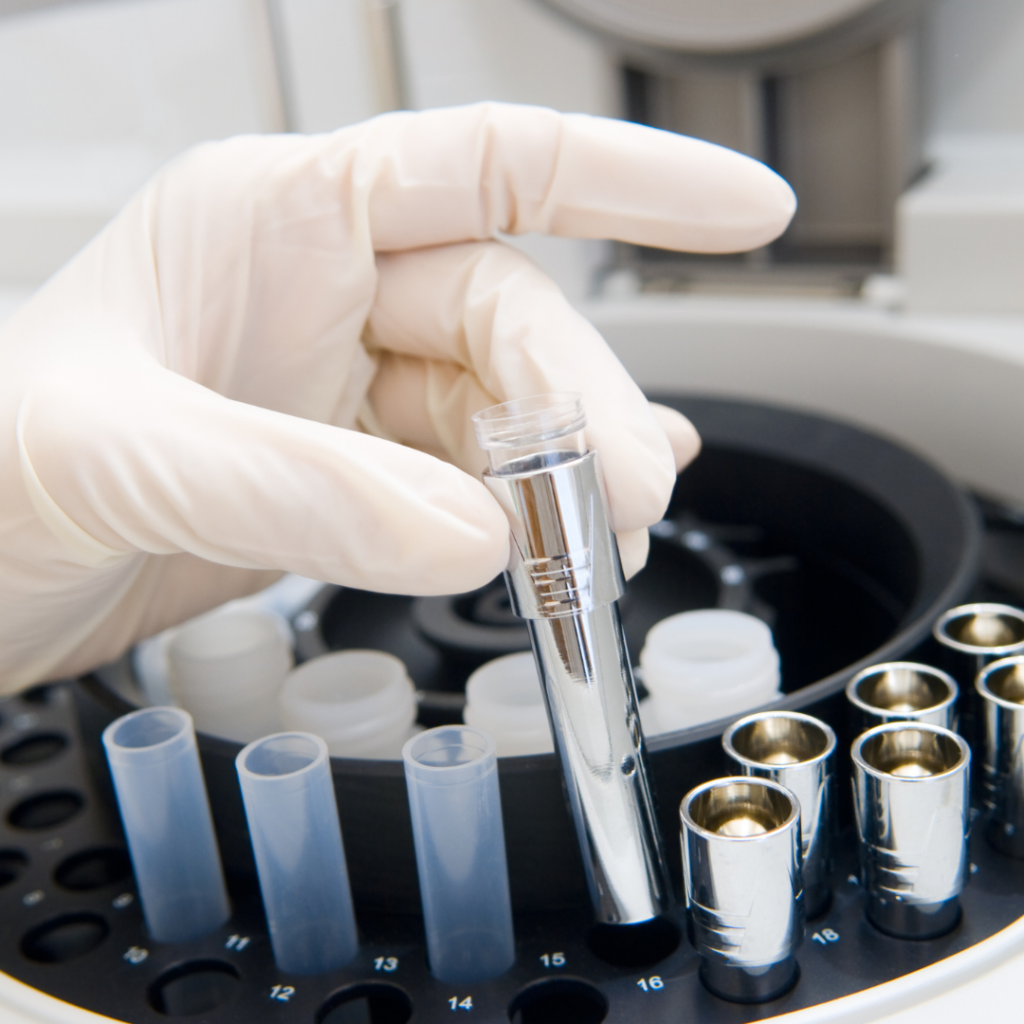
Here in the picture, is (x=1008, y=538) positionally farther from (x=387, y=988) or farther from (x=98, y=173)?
(x=98, y=173)

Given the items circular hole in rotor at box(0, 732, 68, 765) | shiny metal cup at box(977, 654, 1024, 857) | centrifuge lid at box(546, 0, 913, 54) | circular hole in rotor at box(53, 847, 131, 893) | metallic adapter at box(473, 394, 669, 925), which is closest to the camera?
metallic adapter at box(473, 394, 669, 925)

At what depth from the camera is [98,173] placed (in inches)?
42.7

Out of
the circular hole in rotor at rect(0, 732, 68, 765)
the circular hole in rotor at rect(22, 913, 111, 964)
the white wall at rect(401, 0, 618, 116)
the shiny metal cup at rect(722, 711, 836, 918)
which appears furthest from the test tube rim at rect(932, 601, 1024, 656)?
the white wall at rect(401, 0, 618, 116)

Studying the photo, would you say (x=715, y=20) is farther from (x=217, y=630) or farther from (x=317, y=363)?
(x=217, y=630)

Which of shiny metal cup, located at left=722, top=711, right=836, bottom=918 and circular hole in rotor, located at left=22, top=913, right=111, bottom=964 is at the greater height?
shiny metal cup, located at left=722, top=711, right=836, bottom=918

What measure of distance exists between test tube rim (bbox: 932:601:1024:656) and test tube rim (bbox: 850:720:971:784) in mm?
84

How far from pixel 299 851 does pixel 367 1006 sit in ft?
0.29

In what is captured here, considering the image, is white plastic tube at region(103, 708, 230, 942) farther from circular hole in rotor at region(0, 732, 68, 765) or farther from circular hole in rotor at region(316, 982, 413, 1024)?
circular hole in rotor at region(0, 732, 68, 765)

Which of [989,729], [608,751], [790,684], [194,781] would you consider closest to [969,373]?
[790,684]

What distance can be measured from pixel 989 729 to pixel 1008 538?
0.38 m

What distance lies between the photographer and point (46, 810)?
2.35ft

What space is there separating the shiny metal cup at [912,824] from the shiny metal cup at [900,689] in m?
0.02

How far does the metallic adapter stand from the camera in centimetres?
44

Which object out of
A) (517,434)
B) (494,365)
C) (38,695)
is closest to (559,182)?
(494,365)
